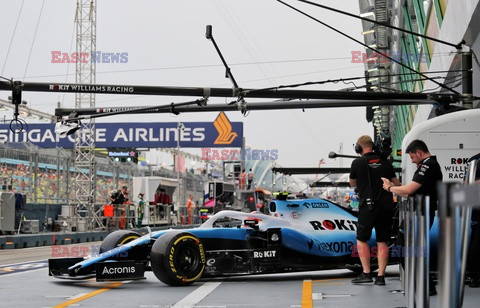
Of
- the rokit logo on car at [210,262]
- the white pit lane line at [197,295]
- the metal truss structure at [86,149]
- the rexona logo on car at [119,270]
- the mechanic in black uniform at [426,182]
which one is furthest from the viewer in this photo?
the metal truss structure at [86,149]

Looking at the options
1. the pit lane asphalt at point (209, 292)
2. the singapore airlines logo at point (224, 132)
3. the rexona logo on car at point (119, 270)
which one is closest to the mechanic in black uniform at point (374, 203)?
the pit lane asphalt at point (209, 292)

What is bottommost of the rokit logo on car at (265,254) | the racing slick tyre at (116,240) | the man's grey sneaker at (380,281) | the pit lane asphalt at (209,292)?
the pit lane asphalt at (209,292)

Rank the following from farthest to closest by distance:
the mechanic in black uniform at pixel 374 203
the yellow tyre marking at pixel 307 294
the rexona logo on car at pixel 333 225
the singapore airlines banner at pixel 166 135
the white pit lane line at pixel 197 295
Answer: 1. the singapore airlines banner at pixel 166 135
2. the rexona logo on car at pixel 333 225
3. the mechanic in black uniform at pixel 374 203
4. the white pit lane line at pixel 197 295
5. the yellow tyre marking at pixel 307 294

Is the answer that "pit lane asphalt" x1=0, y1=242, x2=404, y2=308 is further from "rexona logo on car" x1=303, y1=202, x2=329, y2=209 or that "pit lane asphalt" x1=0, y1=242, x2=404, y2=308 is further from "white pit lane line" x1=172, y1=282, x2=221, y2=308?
"rexona logo on car" x1=303, y1=202, x2=329, y2=209

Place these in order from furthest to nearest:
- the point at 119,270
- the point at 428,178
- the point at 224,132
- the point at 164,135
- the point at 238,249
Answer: the point at 164,135, the point at 224,132, the point at 238,249, the point at 119,270, the point at 428,178

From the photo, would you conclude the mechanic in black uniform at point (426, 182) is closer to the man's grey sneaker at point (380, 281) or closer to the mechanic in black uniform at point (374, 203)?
the mechanic in black uniform at point (374, 203)

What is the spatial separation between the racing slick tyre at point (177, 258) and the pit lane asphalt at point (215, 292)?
142 mm

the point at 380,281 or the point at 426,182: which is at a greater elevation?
the point at 426,182

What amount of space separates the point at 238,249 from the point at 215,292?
4.70 ft

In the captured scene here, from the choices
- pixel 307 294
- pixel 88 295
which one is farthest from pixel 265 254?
pixel 88 295

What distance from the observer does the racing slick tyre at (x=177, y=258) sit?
9.52 meters

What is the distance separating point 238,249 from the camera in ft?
34.4

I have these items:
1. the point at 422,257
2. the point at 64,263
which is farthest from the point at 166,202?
the point at 422,257

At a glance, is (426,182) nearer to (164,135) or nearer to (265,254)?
(265,254)
